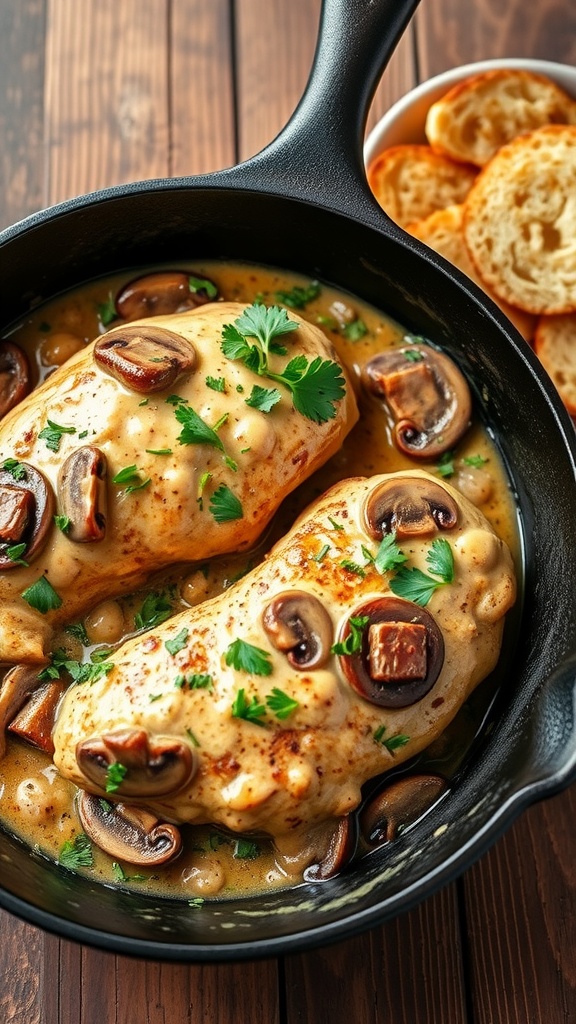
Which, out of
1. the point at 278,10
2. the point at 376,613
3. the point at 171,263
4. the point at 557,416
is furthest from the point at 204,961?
the point at 278,10

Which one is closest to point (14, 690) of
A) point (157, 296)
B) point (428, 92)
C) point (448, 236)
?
point (157, 296)

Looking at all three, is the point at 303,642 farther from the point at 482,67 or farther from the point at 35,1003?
the point at 482,67

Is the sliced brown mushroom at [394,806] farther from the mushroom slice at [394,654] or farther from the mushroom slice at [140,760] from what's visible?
the mushroom slice at [140,760]

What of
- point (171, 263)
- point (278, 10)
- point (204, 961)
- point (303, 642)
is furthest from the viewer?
point (278, 10)

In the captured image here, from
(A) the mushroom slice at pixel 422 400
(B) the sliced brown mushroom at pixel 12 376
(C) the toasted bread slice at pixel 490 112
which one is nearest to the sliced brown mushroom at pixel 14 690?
(B) the sliced brown mushroom at pixel 12 376

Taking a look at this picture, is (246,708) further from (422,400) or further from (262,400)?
(422,400)
